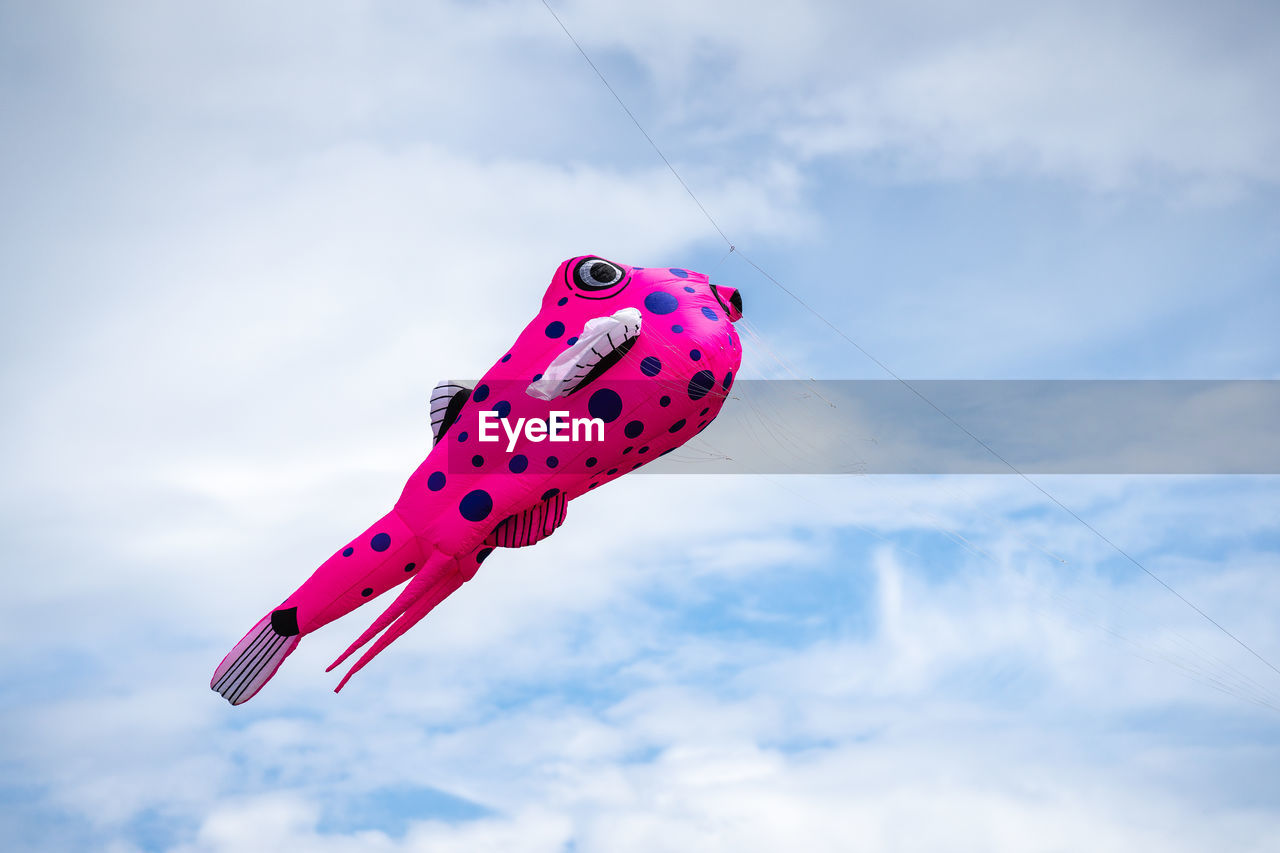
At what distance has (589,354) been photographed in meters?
14.5

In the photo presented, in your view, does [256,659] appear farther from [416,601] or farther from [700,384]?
[700,384]

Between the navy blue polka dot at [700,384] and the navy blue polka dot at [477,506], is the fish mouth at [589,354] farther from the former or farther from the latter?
the navy blue polka dot at [477,506]

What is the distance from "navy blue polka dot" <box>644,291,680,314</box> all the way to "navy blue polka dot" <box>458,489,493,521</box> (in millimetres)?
2773

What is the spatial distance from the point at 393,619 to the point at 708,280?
17.5 ft

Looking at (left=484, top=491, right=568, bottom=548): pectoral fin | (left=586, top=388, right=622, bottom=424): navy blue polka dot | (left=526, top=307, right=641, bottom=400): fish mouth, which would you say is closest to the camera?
(left=526, top=307, right=641, bottom=400): fish mouth

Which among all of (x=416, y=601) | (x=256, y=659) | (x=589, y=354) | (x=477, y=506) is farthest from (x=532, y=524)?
(x=256, y=659)

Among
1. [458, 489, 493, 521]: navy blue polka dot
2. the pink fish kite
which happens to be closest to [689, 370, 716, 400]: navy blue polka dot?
the pink fish kite

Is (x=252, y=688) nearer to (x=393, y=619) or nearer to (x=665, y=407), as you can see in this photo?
(x=393, y=619)

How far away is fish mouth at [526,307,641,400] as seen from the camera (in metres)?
14.5

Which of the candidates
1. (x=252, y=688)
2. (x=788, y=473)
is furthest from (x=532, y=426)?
(x=252, y=688)

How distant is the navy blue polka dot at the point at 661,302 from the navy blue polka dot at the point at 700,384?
81 centimetres

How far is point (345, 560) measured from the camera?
15.6 meters

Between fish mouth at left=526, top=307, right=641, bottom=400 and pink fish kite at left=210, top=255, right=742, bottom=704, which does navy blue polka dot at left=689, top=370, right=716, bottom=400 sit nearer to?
pink fish kite at left=210, top=255, right=742, bottom=704

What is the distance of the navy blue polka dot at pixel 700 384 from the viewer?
587 inches
